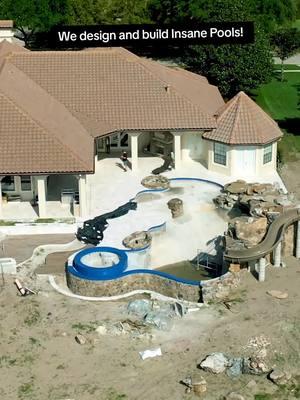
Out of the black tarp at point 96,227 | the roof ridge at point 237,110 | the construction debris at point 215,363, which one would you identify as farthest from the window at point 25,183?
the construction debris at point 215,363

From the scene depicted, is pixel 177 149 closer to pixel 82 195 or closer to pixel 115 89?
pixel 115 89

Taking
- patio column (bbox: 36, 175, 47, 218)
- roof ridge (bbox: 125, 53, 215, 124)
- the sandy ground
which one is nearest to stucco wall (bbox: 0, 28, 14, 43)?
roof ridge (bbox: 125, 53, 215, 124)

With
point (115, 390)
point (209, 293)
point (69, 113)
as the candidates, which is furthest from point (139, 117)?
point (115, 390)

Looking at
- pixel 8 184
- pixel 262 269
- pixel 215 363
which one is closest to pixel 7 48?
pixel 8 184

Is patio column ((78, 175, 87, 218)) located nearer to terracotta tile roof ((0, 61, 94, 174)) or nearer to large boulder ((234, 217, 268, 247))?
terracotta tile roof ((0, 61, 94, 174))

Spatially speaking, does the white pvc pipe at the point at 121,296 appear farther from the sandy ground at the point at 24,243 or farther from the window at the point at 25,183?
the window at the point at 25,183

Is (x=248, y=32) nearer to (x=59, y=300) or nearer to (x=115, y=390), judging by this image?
(x=59, y=300)
